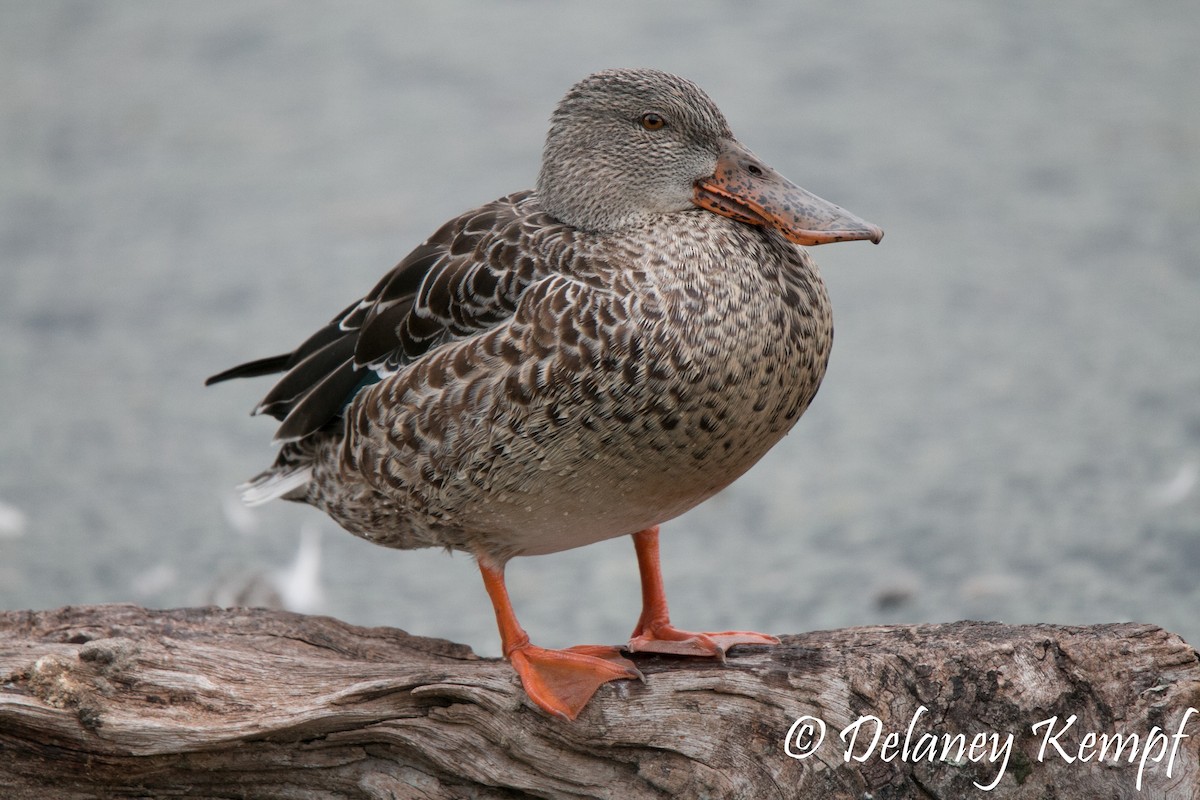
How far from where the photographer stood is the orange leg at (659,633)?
3.87m

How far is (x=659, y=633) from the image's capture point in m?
4.15

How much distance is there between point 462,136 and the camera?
10.4 m

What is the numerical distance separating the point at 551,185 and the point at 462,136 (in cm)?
671

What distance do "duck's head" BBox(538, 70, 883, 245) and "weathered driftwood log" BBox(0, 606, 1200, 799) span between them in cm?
119

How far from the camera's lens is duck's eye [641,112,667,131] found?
379 cm

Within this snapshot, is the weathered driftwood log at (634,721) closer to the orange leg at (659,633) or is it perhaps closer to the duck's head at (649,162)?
the orange leg at (659,633)

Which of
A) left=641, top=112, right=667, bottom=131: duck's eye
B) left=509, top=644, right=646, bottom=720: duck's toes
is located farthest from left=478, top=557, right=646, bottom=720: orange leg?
left=641, top=112, right=667, bottom=131: duck's eye

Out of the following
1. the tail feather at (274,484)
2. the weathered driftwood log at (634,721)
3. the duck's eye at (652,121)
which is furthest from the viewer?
the tail feather at (274,484)

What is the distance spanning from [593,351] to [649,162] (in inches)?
23.6

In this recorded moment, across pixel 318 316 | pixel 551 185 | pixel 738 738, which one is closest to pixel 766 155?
pixel 318 316

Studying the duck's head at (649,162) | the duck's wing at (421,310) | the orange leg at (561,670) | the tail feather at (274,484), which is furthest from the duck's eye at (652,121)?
the tail feather at (274,484)

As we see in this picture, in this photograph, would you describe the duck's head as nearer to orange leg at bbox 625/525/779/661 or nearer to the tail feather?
orange leg at bbox 625/525/779/661

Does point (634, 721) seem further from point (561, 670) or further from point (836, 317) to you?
point (836, 317)

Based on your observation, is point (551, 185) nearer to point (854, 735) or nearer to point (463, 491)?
point (463, 491)
